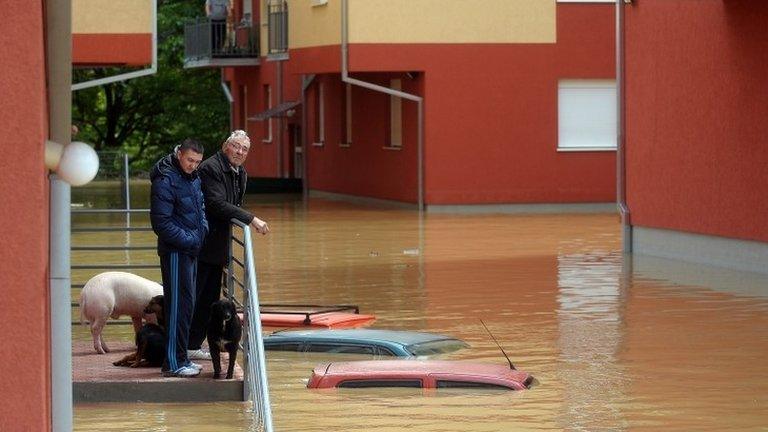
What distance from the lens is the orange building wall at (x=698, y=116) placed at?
2231 centimetres

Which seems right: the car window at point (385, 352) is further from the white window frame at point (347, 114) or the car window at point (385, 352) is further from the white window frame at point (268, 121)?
the white window frame at point (268, 121)

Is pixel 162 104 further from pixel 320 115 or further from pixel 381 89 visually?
pixel 381 89

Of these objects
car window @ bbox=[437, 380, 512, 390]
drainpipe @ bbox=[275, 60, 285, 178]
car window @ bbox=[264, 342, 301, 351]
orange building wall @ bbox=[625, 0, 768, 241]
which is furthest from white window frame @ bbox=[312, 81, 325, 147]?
car window @ bbox=[437, 380, 512, 390]

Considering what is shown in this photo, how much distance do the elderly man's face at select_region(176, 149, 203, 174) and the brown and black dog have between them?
1.00 metres

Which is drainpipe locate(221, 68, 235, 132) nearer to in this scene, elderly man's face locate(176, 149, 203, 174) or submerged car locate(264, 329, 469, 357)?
submerged car locate(264, 329, 469, 357)

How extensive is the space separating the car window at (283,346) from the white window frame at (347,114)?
29.6 m

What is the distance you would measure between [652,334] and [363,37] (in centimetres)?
A: 2185

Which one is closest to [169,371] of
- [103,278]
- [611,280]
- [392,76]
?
[103,278]

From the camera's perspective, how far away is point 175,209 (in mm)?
12102

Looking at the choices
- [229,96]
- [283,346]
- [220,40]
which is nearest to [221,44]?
[220,40]

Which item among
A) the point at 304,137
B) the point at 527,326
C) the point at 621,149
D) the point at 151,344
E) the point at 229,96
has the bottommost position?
the point at 527,326

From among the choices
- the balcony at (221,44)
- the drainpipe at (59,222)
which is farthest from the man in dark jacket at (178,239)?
the balcony at (221,44)

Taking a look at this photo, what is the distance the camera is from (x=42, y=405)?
507 centimetres

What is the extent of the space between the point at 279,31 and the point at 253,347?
34.0 meters
